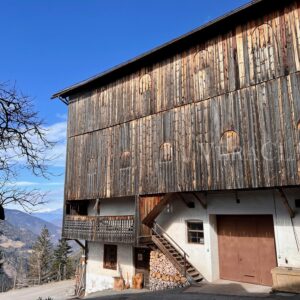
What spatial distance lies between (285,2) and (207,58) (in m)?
3.94

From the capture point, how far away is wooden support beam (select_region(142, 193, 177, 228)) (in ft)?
56.1

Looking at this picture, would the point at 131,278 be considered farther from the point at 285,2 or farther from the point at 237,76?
the point at 285,2

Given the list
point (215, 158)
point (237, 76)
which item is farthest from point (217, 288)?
point (237, 76)

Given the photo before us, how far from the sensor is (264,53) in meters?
14.0

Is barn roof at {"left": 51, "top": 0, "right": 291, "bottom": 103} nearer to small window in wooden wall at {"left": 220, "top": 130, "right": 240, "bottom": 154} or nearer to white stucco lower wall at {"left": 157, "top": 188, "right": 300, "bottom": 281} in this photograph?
small window in wooden wall at {"left": 220, "top": 130, "right": 240, "bottom": 154}

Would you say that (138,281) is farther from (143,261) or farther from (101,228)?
(101,228)

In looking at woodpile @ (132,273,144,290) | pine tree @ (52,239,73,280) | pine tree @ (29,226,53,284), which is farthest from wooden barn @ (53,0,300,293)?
pine tree @ (29,226,53,284)

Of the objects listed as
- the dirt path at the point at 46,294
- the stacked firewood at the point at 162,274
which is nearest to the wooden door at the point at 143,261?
the stacked firewood at the point at 162,274

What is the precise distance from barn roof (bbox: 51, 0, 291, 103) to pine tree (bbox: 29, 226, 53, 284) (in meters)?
47.2

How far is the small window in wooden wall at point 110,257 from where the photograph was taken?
21062mm

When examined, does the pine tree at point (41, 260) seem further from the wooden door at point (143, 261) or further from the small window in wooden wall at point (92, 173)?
the small window in wooden wall at point (92, 173)

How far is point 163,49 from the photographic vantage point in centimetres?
1752

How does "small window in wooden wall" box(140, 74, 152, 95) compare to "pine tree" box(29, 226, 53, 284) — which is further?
"pine tree" box(29, 226, 53, 284)

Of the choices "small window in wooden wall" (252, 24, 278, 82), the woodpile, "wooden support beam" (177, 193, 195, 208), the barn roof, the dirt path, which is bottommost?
the dirt path
